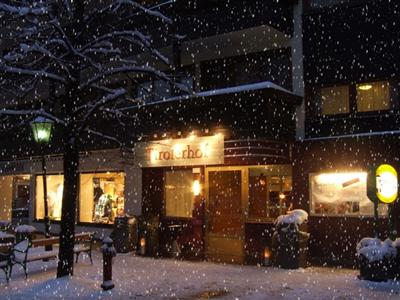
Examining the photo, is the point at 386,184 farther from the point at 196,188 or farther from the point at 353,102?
the point at 196,188

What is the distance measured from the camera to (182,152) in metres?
14.7

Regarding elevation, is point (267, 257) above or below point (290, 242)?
below

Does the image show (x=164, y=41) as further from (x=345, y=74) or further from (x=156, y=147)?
(x=345, y=74)

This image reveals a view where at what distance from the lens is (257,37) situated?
1434 centimetres

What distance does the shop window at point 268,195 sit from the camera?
14578mm

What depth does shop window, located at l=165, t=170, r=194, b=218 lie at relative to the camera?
16.3 metres

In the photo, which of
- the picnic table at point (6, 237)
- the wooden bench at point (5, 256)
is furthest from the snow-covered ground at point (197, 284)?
the picnic table at point (6, 237)

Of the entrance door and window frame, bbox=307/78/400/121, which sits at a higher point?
window frame, bbox=307/78/400/121

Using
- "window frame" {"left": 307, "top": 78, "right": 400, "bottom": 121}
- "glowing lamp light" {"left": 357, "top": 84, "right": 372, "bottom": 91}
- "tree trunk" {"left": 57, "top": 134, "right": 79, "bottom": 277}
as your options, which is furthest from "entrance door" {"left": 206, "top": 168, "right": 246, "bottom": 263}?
"tree trunk" {"left": 57, "top": 134, "right": 79, "bottom": 277}

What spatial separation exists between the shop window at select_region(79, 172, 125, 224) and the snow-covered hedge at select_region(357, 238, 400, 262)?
32.9 feet

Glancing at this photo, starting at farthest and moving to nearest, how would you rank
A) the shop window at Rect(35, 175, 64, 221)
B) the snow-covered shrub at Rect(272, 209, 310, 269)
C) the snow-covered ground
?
the shop window at Rect(35, 175, 64, 221)
the snow-covered shrub at Rect(272, 209, 310, 269)
the snow-covered ground

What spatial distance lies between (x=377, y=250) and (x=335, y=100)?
191 inches

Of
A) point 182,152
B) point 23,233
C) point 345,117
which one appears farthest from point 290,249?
point 23,233

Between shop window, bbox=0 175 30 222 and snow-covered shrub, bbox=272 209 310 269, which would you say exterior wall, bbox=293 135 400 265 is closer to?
snow-covered shrub, bbox=272 209 310 269
